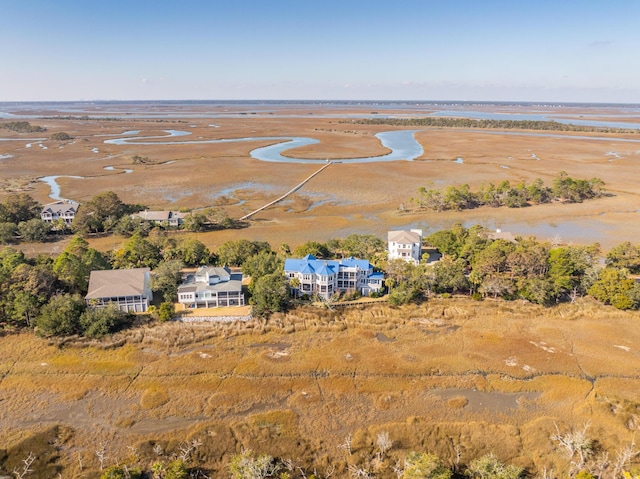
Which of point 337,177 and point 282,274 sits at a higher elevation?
point 337,177

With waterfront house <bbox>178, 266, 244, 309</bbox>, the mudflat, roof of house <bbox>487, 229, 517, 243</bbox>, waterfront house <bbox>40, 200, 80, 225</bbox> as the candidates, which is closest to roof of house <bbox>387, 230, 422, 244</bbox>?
roof of house <bbox>487, 229, 517, 243</bbox>

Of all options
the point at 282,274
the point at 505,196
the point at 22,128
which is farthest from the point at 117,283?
the point at 22,128

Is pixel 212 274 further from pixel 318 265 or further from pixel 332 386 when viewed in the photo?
pixel 332 386

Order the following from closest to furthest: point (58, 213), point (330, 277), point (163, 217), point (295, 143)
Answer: point (330, 277), point (58, 213), point (163, 217), point (295, 143)

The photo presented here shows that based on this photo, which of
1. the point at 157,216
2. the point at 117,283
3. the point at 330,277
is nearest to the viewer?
the point at 117,283

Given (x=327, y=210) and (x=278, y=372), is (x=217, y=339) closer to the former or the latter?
(x=278, y=372)

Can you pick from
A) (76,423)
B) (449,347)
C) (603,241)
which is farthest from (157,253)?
(603,241)

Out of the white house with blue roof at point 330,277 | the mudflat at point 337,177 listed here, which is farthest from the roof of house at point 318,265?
the mudflat at point 337,177
